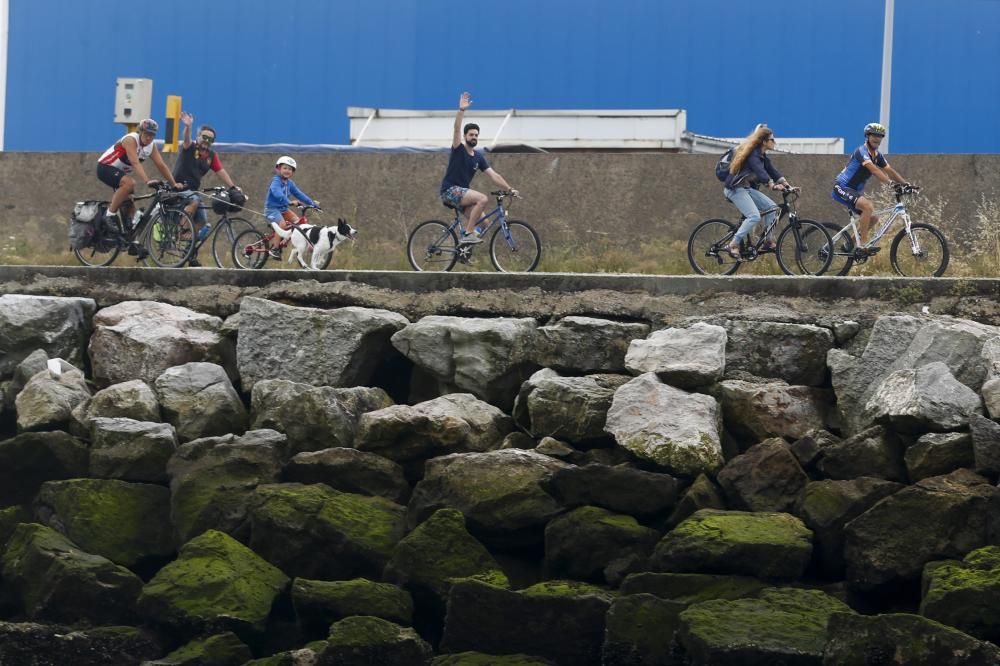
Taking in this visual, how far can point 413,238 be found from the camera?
14.4m

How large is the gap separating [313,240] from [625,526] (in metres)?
4.96

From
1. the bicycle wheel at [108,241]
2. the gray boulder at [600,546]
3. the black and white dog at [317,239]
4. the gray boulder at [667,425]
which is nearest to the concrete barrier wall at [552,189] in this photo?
the black and white dog at [317,239]

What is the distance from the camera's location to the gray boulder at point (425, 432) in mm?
11305

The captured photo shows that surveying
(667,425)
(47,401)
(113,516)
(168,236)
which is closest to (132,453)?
(113,516)

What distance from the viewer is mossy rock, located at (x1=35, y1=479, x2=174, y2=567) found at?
35.9 ft

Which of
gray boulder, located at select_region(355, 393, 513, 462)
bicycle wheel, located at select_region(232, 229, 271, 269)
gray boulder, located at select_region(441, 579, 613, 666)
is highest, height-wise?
bicycle wheel, located at select_region(232, 229, 271, 269)

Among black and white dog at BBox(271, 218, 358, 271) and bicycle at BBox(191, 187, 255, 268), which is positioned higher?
bicycle at BBox(191, 187, 255, 268)

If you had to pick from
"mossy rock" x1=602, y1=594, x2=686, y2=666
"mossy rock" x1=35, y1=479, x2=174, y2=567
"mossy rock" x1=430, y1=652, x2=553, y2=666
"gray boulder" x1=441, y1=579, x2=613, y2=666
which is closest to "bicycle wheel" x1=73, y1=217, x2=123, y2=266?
"mossy rock" x1=35, y1=479, x2=174, y2=567

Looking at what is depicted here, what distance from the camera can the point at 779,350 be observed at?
1141 cm

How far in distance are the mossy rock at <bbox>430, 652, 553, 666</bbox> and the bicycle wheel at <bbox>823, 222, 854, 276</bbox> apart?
17.1 ft

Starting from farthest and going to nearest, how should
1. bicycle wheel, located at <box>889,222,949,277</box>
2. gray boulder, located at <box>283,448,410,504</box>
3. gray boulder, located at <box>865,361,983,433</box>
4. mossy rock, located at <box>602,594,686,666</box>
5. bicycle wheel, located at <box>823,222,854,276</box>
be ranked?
bicycle wheel, located at <box>823,222,854,276</box>
bicycle wheel, located at <box>889,222,949,277</box>
gray boulder, located at <box>283,448,410,504</box>
gray boulder, located at <box>865,361,983,433</box>
mossy rock, located at <box>602,594,686,666</box>

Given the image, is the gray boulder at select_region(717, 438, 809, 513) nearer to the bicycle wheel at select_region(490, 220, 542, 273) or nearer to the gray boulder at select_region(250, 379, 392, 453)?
the gray boulder at select_region(250, 379, 392, 453)

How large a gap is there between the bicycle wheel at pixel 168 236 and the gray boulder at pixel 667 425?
16.4 ft

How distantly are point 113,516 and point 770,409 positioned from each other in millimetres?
4244
